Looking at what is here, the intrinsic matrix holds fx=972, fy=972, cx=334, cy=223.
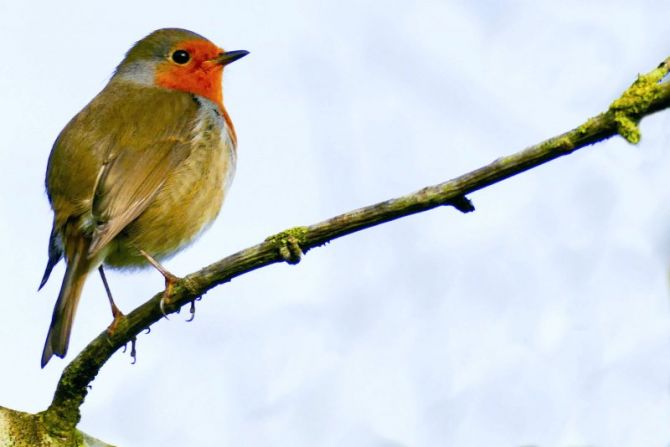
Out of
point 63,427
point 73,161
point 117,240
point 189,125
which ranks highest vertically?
point 189,125

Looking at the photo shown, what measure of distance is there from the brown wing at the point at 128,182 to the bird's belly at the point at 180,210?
0.07 meters

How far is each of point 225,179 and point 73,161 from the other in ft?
2.89

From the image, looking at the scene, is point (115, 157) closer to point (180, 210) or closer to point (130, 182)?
point (130, 182)

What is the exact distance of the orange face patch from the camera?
6566 mm

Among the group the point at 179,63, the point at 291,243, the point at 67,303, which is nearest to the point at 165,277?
Answer: the point at 67,303

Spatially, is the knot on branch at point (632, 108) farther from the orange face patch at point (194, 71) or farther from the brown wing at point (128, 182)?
the orange face patch at point (194, 71)

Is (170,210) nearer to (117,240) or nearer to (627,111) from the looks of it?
(117,240)

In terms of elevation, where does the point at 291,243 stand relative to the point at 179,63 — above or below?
below

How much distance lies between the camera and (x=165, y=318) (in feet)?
14.1

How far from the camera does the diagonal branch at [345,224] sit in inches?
111

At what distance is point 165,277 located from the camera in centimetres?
505

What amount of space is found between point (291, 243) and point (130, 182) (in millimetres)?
2005

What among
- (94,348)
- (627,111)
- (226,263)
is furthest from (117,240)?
(627,111)

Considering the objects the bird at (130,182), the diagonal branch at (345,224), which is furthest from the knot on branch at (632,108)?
the bird at (130,182)
